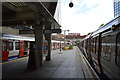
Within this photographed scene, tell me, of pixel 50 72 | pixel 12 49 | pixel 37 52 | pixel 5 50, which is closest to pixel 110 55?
pixel 50 72

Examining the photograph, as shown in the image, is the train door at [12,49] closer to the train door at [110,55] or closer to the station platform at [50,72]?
the station platform at [50,72]

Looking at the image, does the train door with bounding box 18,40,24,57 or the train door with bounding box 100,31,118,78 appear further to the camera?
the train door with bounding box 18,40,24,57

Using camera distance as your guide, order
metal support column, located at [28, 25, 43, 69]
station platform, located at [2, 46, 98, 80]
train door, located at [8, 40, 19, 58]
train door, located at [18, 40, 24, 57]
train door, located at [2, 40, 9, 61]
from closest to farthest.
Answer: station platform, located at [2, 46, 98, 80] → metal support column, located at [28, 25, 43, 69] → train door, located at [2, 40, 9, 61] → train door, located at [8, 40, 19, 58] → train door, located at [18, 40, 24, 57]

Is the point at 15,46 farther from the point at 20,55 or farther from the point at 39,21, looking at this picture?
the point at 39,21

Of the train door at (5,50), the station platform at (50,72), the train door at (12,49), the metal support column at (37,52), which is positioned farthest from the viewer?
the train door at (12,49)

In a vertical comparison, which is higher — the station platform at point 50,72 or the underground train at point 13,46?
the underground train at point 13,46

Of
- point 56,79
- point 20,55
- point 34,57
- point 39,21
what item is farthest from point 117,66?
point 20,55

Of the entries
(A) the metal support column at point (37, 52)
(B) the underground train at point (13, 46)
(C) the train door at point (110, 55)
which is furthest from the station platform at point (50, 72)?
(B) the underground train at point (13, 46)

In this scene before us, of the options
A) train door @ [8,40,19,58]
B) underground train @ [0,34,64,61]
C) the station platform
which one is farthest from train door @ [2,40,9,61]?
the station platform

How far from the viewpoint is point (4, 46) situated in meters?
12.3

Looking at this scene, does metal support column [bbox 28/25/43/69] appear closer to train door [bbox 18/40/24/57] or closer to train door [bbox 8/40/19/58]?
train door [bbox 8/40/19/58]

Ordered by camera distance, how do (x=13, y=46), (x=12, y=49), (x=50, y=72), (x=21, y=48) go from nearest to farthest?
(x=50, y=72) < (x=12, y=49) < (x=13, y=46) < (x=21, y=48)

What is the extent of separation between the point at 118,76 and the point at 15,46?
12607 mm

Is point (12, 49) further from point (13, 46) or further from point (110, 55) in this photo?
point (110, 55)
